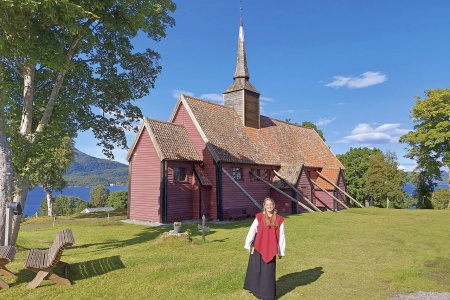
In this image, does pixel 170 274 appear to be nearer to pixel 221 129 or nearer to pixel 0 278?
pixel 0 278

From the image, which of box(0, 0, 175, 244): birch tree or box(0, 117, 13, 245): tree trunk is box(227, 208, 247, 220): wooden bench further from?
box(0, 117, 13, 245): tree trunk

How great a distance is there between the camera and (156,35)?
1697cm

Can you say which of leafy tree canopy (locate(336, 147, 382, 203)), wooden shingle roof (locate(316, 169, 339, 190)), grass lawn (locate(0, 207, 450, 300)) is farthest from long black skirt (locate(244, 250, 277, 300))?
leafy tree canopy (locate(336, 147, 382, 203))

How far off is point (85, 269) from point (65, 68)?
7128 mm

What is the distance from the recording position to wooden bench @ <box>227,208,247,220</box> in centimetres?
2328

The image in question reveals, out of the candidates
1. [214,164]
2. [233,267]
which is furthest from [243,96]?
[233,267]

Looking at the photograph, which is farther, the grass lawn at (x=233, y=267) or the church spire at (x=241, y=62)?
the church spire at (x=241, y=62)

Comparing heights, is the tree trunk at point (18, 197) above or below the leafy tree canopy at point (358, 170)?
below

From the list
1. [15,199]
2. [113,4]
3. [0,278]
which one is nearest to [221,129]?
[113,4]

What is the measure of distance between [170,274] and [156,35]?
12.9 metres

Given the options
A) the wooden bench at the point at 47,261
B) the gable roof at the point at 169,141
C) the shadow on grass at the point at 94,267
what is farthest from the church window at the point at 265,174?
the wooden bench at the point at 47,261

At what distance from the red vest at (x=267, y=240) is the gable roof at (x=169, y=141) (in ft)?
50.0

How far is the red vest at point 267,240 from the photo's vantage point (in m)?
6.76

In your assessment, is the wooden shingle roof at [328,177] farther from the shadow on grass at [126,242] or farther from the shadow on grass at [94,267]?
the shadow on grass at [94,267]
